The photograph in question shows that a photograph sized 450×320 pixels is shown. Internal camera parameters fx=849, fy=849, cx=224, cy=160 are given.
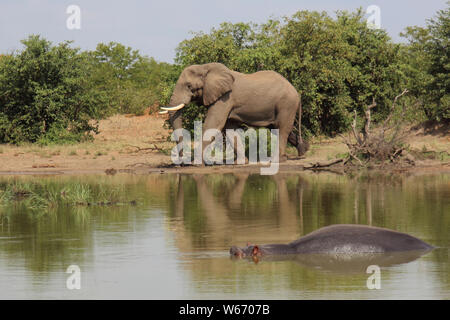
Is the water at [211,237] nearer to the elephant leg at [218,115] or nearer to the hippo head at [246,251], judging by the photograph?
the hippo head at [246,251]

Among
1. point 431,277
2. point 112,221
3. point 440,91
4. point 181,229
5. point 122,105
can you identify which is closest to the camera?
point 431,277

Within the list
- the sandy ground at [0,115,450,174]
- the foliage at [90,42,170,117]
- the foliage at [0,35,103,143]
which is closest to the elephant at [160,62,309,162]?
the sandy ground at [0,115,450,174]

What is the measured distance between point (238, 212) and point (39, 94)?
50.2 ft

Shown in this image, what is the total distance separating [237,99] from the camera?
22.9m

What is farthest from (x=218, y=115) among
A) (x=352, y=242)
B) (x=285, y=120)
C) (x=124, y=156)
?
(x=352, y=242)

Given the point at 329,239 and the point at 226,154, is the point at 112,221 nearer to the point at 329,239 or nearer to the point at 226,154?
the point at 329,239

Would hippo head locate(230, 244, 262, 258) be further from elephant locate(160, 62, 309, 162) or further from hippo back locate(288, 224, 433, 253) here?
elephant locate(160, 62, 309, 162)

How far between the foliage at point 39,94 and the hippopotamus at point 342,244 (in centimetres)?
1802

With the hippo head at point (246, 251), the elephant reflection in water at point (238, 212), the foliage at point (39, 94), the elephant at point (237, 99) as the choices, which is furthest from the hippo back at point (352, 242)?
the foliage at point (39, 94)

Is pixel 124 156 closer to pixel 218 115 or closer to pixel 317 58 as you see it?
pixel 218 115

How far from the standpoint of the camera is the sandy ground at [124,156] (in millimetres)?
21906

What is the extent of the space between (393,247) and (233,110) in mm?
13729

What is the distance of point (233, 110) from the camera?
909 inches
